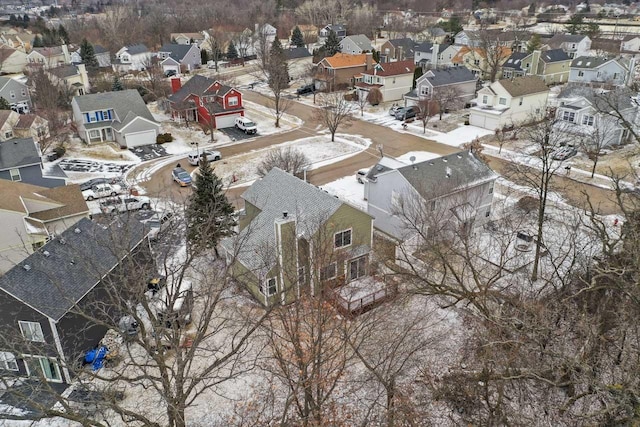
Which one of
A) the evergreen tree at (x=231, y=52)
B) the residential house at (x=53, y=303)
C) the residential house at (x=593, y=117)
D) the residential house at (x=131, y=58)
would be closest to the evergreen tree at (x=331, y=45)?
the evergreen tree at (x=231, y=52)

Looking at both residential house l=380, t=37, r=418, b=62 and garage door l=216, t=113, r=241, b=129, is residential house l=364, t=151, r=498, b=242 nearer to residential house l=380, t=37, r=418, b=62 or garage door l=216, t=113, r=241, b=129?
garage door l=216, t=113, r=241, b=129

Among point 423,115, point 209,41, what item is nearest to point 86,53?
point 209,41

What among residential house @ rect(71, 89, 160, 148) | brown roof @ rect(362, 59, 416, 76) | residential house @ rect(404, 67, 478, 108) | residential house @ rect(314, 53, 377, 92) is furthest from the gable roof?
residential house @ rect(71, 89, 160, 148)

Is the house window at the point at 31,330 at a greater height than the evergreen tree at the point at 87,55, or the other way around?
the evergreen tree at the point at 87,55

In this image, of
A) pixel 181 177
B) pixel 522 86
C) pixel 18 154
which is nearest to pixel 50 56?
pixel 18 154

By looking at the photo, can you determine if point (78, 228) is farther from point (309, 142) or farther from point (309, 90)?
point (309, 90)

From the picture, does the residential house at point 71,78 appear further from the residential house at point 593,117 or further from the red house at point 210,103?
the residential house at point 593,117

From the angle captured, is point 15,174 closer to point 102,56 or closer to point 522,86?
point 522,86
